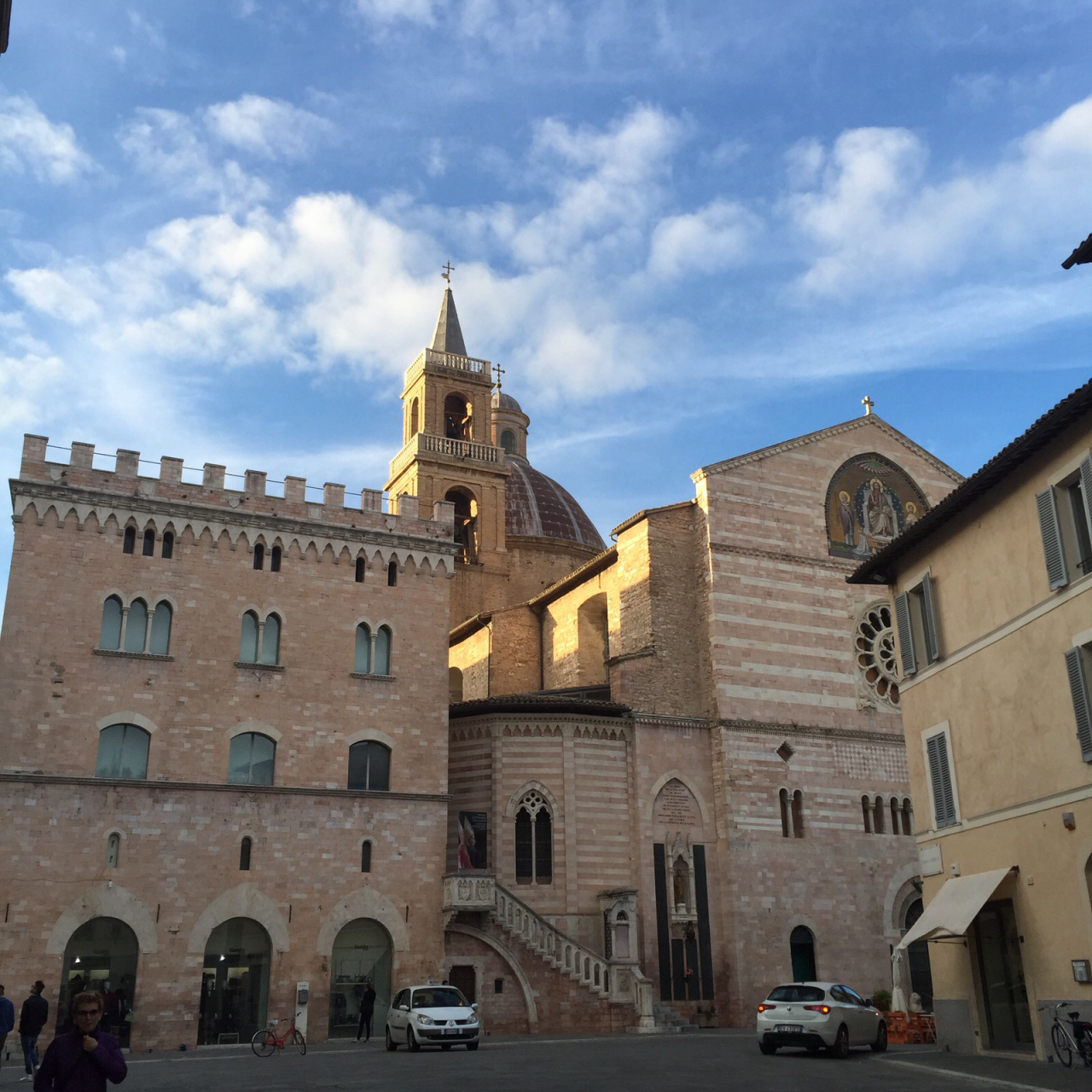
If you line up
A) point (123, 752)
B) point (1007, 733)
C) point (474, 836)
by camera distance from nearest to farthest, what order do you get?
point (1007, 733)
point (123, 752)
point (474, 836)

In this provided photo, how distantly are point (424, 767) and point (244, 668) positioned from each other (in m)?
4.68

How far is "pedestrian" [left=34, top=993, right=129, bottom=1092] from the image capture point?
657 centimetres

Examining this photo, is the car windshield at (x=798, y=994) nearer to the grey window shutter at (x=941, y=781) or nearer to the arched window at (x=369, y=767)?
the grey window shutter at (x=941, y=781)

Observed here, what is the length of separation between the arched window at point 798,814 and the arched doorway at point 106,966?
53.3 ft

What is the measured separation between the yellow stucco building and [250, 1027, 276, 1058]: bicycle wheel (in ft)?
37.8

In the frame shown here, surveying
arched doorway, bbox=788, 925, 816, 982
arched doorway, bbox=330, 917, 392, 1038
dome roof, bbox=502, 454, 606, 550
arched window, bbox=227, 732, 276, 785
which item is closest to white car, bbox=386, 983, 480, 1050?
arched doorway, bbox=330, 917, 392, 1038

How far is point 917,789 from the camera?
19.8 meters

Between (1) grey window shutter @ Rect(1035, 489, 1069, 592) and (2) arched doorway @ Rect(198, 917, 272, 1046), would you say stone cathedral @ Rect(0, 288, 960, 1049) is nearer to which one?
(2) arched doorway @ Rect(198, 917, 272, 1046)

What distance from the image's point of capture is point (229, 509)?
26.8 meters

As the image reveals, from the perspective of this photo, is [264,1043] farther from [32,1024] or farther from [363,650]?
[363,650]

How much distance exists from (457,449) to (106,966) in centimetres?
2361

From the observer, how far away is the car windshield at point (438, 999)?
67.0 ft

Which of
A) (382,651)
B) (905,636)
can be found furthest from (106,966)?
(905,636)

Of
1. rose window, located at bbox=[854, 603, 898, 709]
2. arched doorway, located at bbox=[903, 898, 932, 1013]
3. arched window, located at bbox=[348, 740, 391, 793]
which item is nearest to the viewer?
arched window, located at bbox=[348, 740, 391, 793]
